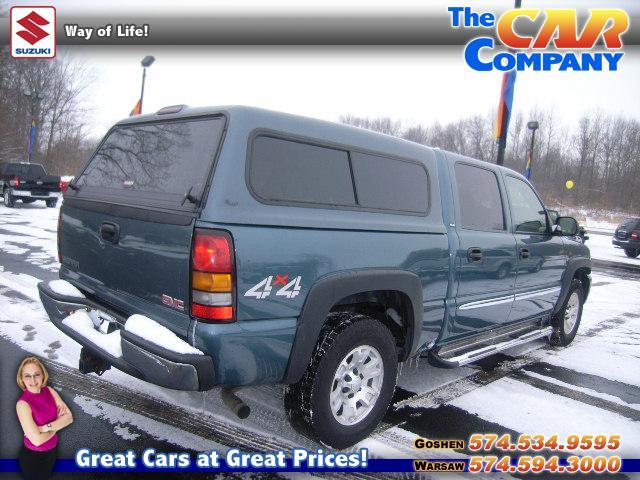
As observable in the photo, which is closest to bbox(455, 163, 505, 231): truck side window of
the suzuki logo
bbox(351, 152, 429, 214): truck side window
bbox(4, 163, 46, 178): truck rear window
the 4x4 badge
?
bbox(351, 152, 429, 214): truck side window

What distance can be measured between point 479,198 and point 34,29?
42.0ft

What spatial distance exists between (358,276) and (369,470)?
45.8 inches

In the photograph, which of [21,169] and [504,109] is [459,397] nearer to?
[504,109]

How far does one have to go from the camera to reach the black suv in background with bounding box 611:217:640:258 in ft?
55.8

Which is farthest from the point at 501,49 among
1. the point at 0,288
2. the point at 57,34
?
the point at 57,34

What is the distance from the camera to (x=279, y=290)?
246cm

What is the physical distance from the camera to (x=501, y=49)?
8039mm

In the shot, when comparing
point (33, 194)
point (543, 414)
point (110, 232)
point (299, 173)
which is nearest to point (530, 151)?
point (543, 414)

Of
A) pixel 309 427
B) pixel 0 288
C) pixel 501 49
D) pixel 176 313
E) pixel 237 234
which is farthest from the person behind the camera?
pixel 501 49

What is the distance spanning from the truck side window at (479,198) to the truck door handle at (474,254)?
194 millimetres

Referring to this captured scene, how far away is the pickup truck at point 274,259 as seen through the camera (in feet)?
7.72

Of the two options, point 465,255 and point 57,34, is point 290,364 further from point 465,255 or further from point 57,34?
point 57,34

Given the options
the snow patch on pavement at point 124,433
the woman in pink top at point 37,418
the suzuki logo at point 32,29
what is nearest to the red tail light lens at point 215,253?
the woman in pink top at point 37,418

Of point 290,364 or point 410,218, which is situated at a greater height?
point 410,218
